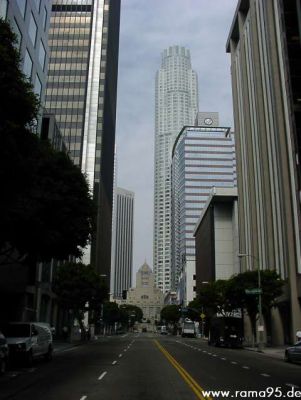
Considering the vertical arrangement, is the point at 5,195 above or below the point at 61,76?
below

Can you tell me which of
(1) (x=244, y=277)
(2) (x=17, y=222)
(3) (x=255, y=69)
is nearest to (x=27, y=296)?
(1) (x=244, y=277)

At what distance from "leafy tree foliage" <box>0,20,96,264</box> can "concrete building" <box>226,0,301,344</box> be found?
25279 millimetres

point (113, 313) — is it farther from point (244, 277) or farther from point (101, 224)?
point (244, 277)

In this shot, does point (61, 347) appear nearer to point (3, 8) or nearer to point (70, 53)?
point (3, 8)

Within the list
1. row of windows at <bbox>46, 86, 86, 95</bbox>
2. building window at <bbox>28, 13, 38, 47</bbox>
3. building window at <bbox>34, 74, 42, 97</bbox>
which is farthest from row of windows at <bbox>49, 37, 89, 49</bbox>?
building window at <bbox>28, 13, 38, 47</bbox>

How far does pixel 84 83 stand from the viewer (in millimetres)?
118688

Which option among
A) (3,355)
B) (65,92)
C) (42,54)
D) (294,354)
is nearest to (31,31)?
(42,54)

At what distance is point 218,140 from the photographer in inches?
6914

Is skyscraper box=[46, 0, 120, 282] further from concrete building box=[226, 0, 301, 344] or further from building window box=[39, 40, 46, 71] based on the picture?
building window box=[39, 40, 46, 71]

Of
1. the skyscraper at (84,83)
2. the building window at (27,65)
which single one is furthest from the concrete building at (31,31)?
the skyscraper at (84,83)

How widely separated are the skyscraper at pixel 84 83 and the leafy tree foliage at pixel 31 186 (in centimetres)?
8208

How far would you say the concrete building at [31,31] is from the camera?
115 feet

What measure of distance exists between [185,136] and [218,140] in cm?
1187

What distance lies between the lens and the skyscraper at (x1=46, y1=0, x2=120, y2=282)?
11444 cm
